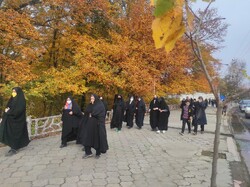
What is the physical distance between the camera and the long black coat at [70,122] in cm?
966

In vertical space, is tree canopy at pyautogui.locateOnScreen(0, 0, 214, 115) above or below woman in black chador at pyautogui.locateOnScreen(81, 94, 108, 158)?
above

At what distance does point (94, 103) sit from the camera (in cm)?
832

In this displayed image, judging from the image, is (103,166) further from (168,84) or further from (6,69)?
(168,84)

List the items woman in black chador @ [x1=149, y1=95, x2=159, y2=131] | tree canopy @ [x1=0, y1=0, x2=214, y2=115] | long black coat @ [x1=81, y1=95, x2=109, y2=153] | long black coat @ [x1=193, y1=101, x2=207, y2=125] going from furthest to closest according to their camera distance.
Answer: tree canopy @ [x1=0, y1=0, x2=214, y2=115], woman in black chador @ [x1=149, y1=95, x2=159, y2=131], long black coat @ [x1=193, y1=101, x2=207, y2=125], long black coat @ [x1=81, y1=95, x2=109, y2=153]

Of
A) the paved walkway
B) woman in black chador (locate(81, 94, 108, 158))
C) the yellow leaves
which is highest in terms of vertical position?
the yellow leaves

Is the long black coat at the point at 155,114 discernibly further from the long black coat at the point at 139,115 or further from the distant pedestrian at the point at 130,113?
the distant pedestrian at the point at 130,113

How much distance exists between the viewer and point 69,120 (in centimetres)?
Answer: 978

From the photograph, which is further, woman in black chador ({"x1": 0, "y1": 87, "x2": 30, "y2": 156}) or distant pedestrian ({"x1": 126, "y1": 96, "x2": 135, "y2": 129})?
distant pedestrian ({"x1": 126, "y1": 96, "x2": 135, "y2": 129})

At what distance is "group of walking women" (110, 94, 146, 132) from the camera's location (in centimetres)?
1402

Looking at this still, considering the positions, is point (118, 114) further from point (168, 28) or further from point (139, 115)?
point (168, 28)

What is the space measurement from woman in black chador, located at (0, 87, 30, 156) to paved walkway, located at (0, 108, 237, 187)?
13.2 inches

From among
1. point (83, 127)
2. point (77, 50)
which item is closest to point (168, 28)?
point (83, 127)

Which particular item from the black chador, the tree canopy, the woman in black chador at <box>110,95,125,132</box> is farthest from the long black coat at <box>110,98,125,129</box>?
the tree canopy

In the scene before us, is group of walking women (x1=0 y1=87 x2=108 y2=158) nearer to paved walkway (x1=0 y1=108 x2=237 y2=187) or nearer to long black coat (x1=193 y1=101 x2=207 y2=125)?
paved walkway (x1=0 y1=108 x2=237 y2=187)
